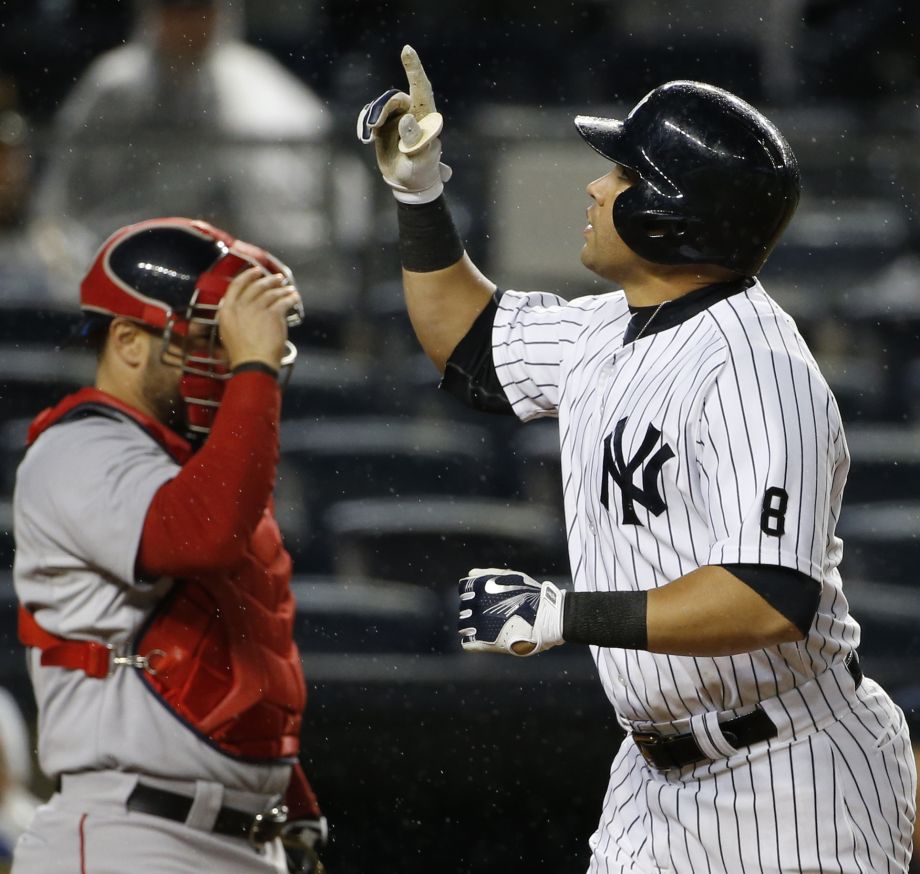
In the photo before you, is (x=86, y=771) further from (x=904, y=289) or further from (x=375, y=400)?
(x=904, y=289)

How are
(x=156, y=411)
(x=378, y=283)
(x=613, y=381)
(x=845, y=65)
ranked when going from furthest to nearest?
(x=845, y=65)
(x=378, y=283)
(x=156, y=411)
(x=613, y=381)

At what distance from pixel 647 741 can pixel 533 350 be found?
65cm

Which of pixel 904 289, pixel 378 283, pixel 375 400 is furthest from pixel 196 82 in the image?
pixel 904 289

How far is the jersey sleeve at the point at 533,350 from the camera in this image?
7.93ft

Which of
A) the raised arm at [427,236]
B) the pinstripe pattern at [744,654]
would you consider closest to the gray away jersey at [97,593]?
the raised arm at [427,236]

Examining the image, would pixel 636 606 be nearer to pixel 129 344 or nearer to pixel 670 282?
pixel 670 282

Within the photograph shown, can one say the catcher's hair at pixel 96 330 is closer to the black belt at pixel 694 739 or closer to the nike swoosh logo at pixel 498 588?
the nike swoosh logo at pixel 498 588

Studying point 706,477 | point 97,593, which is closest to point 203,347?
point 97,593

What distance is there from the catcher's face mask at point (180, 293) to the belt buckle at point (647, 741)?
0.91 metres

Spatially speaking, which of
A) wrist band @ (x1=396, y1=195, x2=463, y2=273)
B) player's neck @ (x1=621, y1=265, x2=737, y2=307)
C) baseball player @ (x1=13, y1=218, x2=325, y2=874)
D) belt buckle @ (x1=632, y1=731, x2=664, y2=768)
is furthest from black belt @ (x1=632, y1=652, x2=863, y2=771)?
wrist band @ (x1=396, y1=195, x2=463, y2=273)

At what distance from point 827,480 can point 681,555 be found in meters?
0.22

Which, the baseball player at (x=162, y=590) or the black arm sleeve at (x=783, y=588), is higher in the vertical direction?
the black arm sleeve at (x=783, y=588)

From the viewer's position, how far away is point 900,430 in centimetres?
601

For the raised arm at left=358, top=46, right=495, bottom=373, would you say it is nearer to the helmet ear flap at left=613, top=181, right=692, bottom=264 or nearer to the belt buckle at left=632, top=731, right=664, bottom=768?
the helmet ear flap at left=613, top=181, right=692, bottom=264
